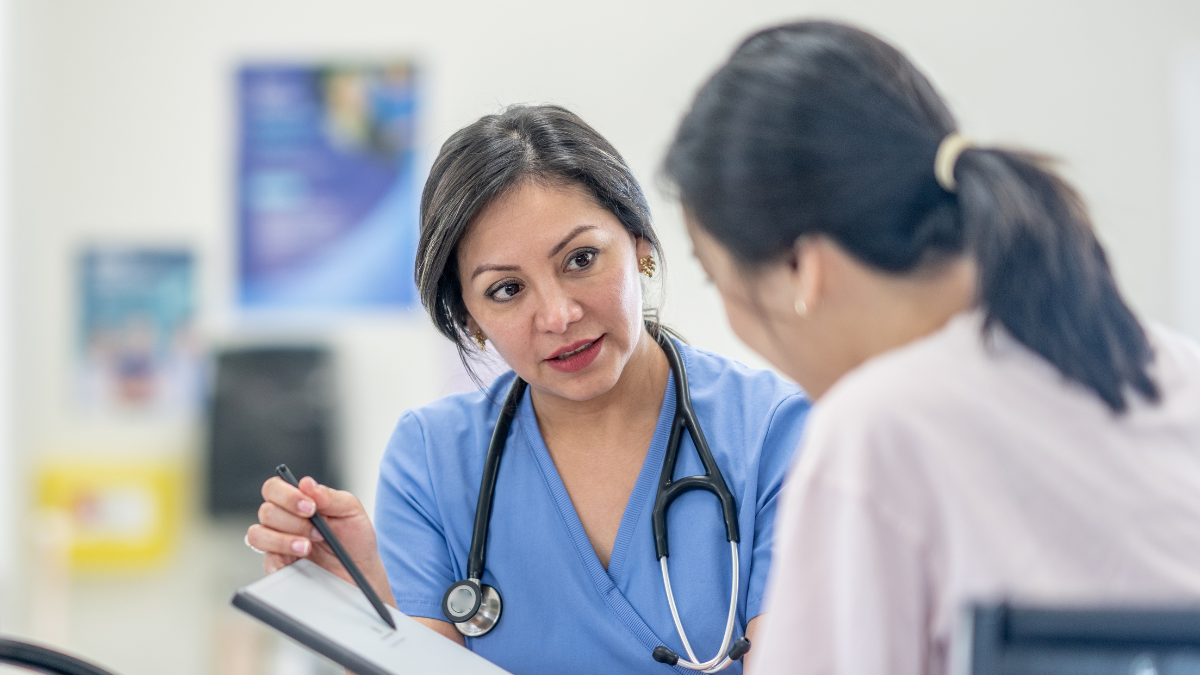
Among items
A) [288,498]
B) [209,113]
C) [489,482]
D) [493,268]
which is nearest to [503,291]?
[493,268]

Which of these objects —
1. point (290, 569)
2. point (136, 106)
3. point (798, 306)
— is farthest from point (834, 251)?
point (136, 106)

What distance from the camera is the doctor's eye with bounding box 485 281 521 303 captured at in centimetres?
121

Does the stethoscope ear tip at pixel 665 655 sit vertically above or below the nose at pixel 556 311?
below

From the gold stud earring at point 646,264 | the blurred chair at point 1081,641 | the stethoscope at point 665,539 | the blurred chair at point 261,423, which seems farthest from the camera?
the blurred chair at point 261,423

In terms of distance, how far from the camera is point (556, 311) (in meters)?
1.16

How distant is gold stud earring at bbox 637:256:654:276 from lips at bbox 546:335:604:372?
0.13m

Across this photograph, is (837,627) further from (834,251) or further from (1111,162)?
(1111,162)

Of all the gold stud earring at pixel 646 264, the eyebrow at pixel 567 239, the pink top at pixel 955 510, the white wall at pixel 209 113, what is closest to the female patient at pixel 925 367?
the pink top at pixel 955 510

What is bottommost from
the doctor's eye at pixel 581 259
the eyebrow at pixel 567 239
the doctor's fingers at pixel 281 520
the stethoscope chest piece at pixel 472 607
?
the stethoscope chest piece at pixel 472 607

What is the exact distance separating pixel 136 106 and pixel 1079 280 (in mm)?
2771

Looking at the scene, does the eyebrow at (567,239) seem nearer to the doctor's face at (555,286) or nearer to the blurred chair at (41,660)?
the doctor's face at (555,286)

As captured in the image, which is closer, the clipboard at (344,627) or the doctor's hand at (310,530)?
the clipboard at (344,627)

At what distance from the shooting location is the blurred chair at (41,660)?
0.79 m

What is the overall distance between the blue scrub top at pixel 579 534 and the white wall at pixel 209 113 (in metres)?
1.38
